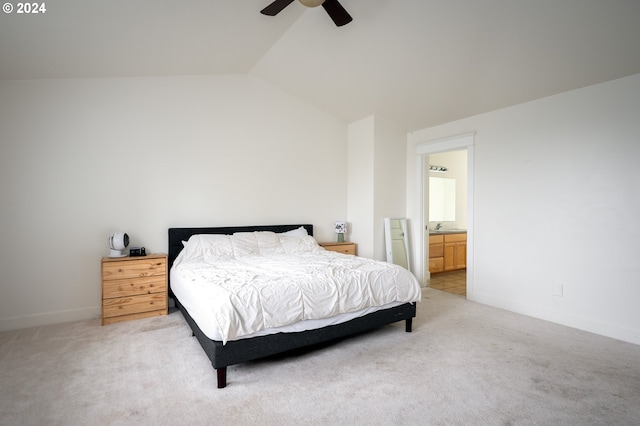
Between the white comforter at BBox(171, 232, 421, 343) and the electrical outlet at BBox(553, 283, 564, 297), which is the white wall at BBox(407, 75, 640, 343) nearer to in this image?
the electrical outlet at BBox(553, 283, 564, 297)

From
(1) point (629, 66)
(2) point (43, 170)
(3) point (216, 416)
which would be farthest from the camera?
(2) point (43, 170)

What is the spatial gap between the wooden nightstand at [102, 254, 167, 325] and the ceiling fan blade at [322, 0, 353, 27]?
10.2 ft

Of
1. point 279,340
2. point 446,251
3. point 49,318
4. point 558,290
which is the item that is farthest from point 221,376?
point 446,251

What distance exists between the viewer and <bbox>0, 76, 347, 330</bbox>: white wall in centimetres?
343

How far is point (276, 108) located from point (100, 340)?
371 cm

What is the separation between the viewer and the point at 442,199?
6.87 meters

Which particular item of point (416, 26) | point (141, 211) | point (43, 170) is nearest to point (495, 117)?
point (416, 26)

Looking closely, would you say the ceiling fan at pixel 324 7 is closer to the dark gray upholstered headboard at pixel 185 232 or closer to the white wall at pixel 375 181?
the white wall at pixel 375 181

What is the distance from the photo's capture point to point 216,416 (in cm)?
193

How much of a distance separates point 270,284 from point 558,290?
3265 mm

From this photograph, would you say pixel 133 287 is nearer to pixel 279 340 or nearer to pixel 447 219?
pixel 279 340

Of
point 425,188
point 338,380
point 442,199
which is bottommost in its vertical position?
point 338,380

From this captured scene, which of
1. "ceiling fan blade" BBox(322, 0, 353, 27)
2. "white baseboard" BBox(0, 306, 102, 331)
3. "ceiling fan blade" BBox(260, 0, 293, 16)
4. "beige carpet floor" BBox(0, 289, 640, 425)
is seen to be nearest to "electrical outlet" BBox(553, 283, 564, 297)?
"beige carpet floor" BBox(0, 289, 640, 425)

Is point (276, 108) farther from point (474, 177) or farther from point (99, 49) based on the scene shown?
point (474, 177)
